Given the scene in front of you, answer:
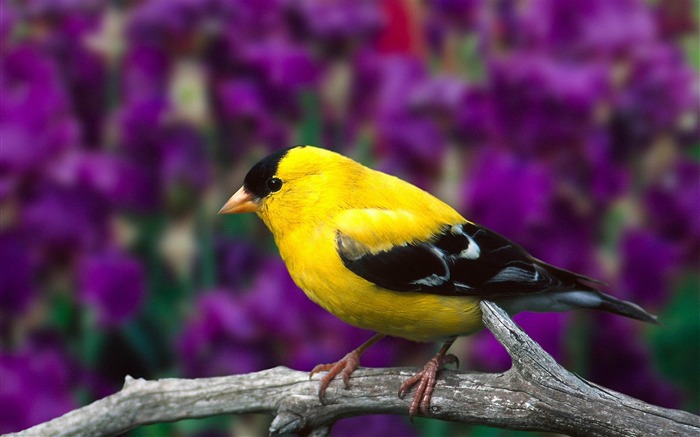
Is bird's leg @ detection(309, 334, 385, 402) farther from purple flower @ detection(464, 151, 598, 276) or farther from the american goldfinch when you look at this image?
purple flower @ detection(464, 151, 598, 276)

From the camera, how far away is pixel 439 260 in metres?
1.01

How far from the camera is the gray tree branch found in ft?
3.10

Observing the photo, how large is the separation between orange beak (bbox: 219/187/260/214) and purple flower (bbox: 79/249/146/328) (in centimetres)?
43

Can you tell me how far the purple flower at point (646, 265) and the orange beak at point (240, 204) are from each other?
685mm

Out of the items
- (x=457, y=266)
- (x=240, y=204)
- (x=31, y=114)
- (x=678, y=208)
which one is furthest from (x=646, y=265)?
(x=31, y=114)

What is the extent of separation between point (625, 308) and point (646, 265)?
45 cm

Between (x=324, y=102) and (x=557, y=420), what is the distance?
0.74 metres

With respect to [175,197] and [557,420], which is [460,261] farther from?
[175,197]

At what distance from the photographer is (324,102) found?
1539 mm

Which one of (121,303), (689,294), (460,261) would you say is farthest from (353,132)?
(689,294)

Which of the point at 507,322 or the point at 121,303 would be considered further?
the point at 121,303

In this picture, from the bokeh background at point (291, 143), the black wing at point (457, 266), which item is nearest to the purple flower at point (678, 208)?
the bokeh background at point (291, 143)

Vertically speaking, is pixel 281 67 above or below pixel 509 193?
above

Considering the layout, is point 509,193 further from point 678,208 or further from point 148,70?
point 148,70
